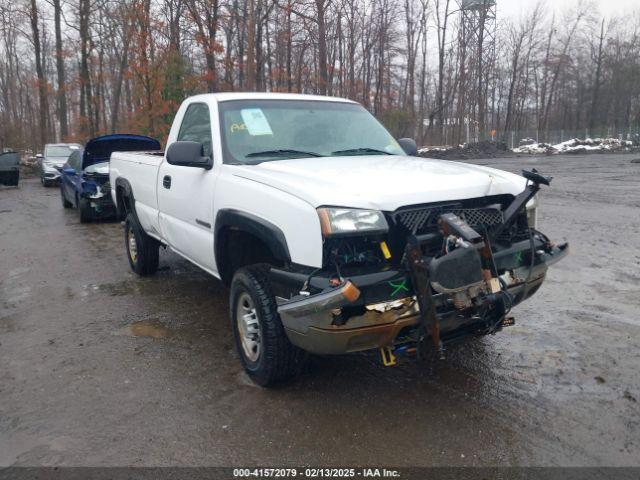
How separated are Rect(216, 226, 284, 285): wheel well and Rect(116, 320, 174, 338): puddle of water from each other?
1046 mm

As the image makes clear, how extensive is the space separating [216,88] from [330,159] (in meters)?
26.8

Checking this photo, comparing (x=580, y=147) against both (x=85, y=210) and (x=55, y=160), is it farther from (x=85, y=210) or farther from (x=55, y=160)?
(x=85, y=210)

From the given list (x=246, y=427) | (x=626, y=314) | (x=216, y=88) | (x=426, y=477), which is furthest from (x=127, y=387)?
(x=216, y=88)

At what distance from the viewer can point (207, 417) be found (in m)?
3.34

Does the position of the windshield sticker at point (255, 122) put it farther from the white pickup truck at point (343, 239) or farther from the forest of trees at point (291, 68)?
the forest of trees at point (291, 68)

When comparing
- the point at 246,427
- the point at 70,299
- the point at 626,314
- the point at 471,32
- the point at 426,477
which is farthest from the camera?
the point at 471,32

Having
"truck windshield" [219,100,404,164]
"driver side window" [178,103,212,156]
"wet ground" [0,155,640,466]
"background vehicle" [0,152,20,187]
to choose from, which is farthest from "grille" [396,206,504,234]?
"background vehicle" [0,152,20,187]

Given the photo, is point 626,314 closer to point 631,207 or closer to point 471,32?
point 631,207

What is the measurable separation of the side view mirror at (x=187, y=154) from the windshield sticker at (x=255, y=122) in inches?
18.0

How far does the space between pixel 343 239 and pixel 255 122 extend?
1.83 metres

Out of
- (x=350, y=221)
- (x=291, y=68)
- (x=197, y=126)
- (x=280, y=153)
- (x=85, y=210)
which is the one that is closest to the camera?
(x=350, y=221)

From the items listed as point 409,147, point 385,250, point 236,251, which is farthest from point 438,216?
point 409,147

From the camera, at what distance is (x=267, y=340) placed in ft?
11.2

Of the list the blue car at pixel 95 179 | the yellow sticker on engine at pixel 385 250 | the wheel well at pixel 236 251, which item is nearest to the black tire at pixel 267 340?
the wheel well at pixel 236 251
